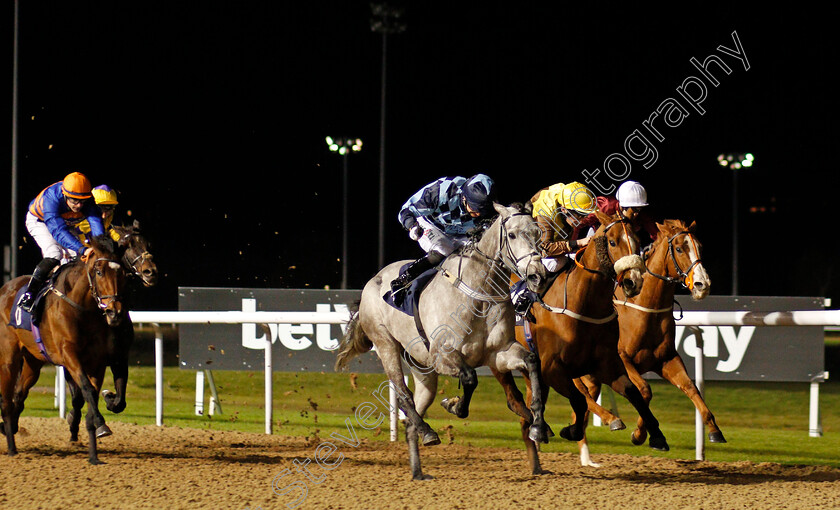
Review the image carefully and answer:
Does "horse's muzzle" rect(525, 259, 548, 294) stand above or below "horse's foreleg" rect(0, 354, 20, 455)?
above

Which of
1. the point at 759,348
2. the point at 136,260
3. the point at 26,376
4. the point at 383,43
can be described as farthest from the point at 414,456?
the point at 383,43

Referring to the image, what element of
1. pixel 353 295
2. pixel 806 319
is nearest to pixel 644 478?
pixel 806 319

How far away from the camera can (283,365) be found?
820 centimetres

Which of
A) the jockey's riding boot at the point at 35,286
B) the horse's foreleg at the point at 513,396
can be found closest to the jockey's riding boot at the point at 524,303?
the horse's foreleg at the point at 513,396

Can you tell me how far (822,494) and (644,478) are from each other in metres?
0.94

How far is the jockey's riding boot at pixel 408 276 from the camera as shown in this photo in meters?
5.27

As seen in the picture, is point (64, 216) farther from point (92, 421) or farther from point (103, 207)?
point (92, 421)

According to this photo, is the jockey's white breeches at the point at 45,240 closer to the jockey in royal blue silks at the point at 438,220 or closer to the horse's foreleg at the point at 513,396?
the jockey in royal blue silks at the point at 438,220

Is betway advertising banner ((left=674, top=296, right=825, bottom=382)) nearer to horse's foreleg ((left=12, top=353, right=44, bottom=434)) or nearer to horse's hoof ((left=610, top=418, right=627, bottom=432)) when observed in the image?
horse's hoof ((left=610, top=418, right=627, bottom=432))

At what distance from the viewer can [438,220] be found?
5422 millimetres

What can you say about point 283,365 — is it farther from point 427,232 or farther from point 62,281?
point 427,232

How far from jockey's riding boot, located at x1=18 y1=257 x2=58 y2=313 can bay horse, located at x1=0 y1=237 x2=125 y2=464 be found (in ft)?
0.39

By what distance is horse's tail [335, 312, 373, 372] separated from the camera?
598cm

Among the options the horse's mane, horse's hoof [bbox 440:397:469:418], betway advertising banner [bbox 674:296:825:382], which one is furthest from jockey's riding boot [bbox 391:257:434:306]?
betway advertising banner [bbox 674:296:825:382]
